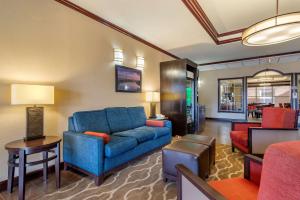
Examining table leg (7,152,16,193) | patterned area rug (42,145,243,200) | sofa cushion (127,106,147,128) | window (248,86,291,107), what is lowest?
patterned area rug (42,145,243,200)

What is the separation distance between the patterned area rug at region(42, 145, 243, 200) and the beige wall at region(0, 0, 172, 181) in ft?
3.13

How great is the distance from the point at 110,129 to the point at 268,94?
1232 cm

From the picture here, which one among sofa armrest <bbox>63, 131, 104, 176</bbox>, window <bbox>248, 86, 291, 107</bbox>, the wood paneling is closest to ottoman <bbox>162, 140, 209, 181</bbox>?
sofa armrest <bbox>63, 131, 104, 176</bbox>

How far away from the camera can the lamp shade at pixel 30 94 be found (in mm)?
1887

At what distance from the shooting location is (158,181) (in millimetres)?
2268

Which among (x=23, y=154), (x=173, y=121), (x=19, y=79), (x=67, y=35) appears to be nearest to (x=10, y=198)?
(x=23, y=154)

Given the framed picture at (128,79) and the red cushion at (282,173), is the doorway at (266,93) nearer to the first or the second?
the framed picture at (128,79)

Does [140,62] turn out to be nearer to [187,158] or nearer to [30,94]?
[30,94]

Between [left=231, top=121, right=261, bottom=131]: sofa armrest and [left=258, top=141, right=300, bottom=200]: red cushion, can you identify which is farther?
[left=231, top=121, right=261, bottom=131]: sofa armrest

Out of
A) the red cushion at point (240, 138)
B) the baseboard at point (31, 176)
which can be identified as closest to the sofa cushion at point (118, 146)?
the baseboard at point (31, 176)

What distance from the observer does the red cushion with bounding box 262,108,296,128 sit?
2816 millimetres

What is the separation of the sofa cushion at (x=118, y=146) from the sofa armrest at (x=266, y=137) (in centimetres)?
193

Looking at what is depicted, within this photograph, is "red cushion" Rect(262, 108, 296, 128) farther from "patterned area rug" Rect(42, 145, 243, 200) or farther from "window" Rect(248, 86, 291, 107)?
"window" Rect(248, 86, 291, 107)

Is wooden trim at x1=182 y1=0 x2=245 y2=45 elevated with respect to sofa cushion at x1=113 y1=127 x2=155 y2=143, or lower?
elevated
